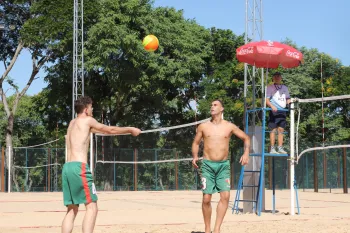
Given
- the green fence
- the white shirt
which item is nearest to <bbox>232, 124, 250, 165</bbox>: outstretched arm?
the white shirt

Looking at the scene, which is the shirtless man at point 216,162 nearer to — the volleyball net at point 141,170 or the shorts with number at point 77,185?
the shorts with number at point 77,185

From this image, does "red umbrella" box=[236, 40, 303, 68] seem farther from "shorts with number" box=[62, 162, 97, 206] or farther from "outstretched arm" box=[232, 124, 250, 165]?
"shorts with number" box=[62, 162, 97, 206]

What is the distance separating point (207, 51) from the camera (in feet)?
137

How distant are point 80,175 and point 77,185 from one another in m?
0.12

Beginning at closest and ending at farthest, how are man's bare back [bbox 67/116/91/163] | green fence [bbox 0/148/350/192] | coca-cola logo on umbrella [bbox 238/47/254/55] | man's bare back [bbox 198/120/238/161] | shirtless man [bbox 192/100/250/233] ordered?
man's bare back [bbox 67/116/91/163] → shirtless man [bbox 192/100/250/233] → man's bare back [bbox 198/120/238/161] → coca-cola logo on umbrella [bbox 238/47/254/55] → green fence [bbox 0/148/350/192]

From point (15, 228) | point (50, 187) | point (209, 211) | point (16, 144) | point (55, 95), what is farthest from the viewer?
point (16, 144)

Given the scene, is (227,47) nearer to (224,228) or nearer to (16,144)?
(16,144)

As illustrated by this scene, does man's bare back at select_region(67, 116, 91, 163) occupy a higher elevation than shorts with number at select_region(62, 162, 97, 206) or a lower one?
higher

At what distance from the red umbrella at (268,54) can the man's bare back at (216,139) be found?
457 cm

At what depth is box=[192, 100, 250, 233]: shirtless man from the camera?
8.88m

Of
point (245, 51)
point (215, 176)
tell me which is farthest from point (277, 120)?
point (215, 176)

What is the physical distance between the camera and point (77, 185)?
23.5 feet

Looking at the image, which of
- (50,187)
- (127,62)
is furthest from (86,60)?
(50,187)

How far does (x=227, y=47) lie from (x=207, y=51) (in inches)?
73.0
